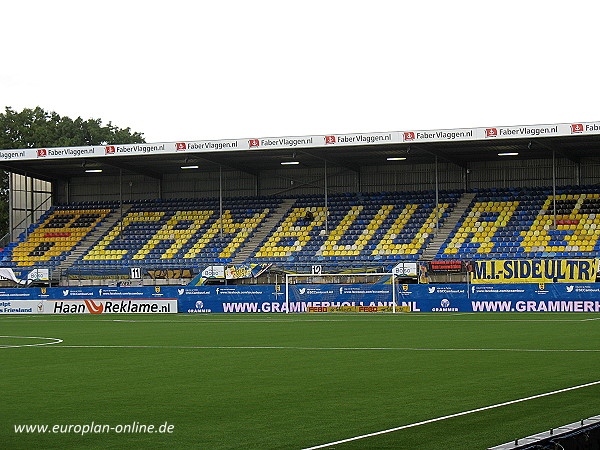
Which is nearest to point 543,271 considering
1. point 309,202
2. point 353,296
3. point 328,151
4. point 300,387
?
point 353,296

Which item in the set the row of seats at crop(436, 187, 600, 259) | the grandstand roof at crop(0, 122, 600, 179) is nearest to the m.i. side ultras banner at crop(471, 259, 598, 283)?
the row of seats at crop(436, 187, 600, 259)

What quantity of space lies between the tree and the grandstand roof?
22.6 meters

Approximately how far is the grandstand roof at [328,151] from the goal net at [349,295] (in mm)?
9135

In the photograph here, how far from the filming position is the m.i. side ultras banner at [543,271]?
1767 inches

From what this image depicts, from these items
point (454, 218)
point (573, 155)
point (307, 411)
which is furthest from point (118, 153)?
point (307, 411)

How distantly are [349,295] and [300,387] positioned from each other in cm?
3138

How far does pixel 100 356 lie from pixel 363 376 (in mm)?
8278

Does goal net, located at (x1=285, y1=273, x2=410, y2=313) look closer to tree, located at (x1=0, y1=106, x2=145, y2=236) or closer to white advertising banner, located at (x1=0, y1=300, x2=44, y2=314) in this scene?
white advertising banner, located at (x1=0, y1=300, x2=44, y2=314)

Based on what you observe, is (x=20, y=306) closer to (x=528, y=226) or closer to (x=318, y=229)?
(x=318, y=229)

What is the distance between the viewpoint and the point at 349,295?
4738 cm

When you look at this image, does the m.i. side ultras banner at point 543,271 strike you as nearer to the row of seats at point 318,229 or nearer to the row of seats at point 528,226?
the row of seats at point 528,226

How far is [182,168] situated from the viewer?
67.2 meters

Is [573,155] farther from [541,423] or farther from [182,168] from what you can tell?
[541,423]

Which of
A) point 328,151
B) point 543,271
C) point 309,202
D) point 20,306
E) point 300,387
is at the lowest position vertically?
point 20,306
